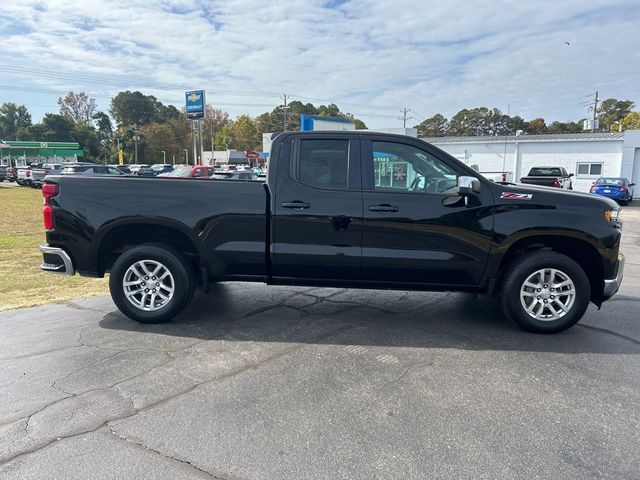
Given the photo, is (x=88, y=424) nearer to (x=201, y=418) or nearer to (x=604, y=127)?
(x=201, y=418)

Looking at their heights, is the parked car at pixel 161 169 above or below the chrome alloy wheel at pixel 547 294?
above

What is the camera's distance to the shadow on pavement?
4645 millimetres

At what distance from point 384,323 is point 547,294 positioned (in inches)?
67.3

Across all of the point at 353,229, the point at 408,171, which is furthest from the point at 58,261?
the point at 408,171

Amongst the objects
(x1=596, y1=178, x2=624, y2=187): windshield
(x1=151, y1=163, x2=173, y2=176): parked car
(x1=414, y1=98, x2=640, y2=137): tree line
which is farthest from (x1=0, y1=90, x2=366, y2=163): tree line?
(x1=596, y1=178, x2=624, y2=187): windshield

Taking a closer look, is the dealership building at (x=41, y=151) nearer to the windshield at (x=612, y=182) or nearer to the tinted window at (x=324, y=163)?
the windshield at (x=612, y=182)

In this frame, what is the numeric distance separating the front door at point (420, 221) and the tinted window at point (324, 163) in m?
0.22

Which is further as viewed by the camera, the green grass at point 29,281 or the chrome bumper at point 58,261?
the green grass at point 29,281

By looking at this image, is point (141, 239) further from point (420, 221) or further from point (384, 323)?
point (420, 221)

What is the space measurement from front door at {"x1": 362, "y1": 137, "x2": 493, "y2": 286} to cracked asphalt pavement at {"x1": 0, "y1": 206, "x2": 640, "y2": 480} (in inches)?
27.0

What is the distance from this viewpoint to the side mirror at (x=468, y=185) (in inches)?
176

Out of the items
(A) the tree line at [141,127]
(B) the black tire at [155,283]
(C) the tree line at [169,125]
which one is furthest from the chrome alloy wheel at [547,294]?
(A) the tree line at [141,127]

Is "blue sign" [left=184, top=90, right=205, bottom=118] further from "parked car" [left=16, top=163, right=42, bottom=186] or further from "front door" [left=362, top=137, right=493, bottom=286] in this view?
"front door" [left=362, top=137, right=493, bottom=286]

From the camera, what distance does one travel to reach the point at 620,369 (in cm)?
402
